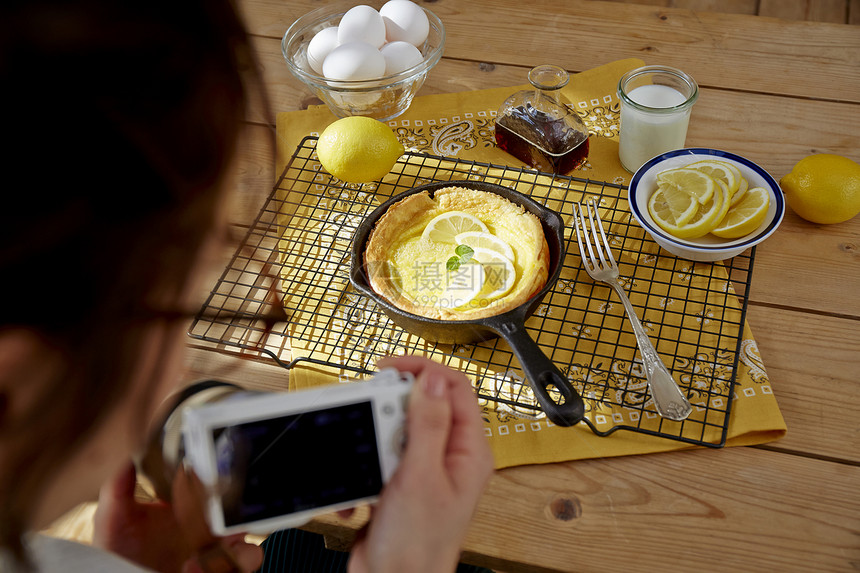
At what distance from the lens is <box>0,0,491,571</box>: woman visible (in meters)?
0.32

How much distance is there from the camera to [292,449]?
0.55 metres

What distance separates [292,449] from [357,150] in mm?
738

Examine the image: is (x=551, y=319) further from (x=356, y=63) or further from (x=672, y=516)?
(x=356, y=63)

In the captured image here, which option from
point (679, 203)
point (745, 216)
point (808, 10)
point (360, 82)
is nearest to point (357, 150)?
point (360, 82)

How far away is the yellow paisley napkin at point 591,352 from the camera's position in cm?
88

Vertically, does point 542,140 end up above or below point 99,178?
below

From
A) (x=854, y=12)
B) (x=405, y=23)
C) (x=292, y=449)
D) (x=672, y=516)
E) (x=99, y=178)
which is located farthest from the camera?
(x=854, y=12)

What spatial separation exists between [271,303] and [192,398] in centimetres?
48

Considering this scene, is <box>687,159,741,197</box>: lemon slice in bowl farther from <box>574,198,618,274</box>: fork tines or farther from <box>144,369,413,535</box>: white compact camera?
<box>144,369,413,535</box>: white compact camera

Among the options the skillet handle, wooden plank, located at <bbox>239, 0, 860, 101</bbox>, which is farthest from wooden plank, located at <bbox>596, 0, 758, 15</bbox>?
the skillet handle

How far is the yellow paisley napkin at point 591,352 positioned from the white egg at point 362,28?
0.68ft

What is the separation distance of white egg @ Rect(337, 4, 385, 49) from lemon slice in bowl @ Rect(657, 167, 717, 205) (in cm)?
65

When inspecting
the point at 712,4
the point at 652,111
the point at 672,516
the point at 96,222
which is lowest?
the point at 712,4

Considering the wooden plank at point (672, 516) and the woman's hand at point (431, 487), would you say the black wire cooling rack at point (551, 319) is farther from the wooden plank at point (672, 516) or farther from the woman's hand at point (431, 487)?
the woman's hand at point (431, 487)
